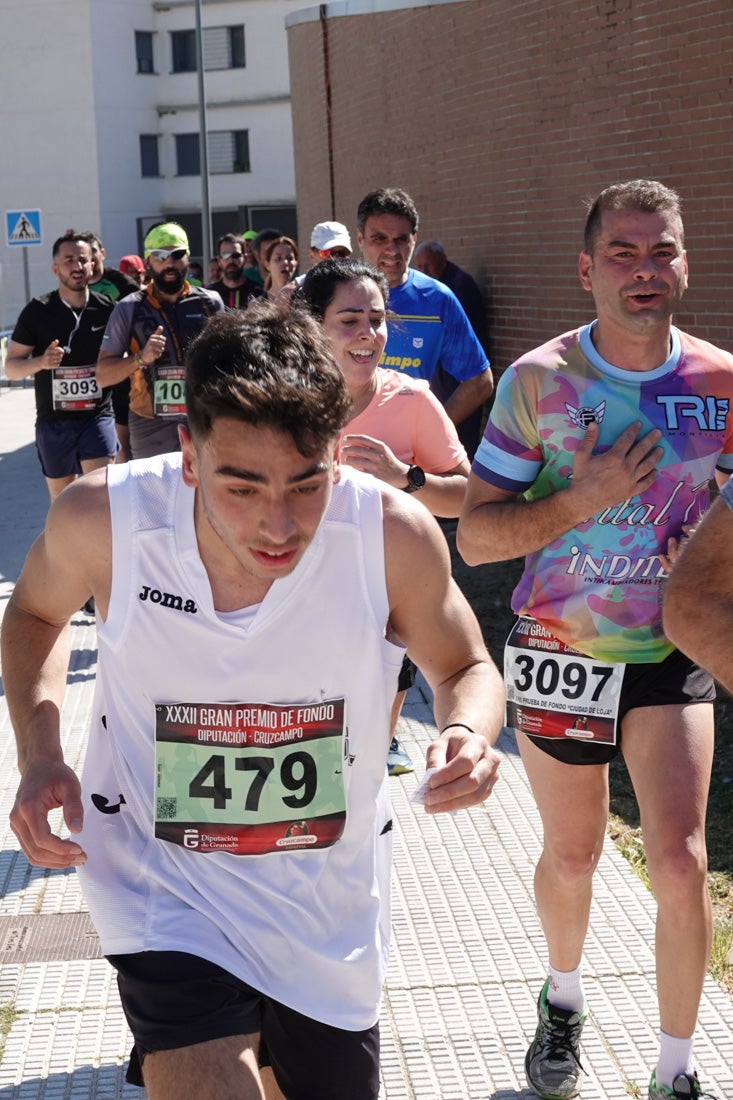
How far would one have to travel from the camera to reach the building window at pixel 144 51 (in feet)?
164

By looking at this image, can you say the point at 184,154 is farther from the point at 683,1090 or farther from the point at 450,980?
the point at 683,1090

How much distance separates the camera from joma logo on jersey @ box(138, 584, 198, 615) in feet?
8.38

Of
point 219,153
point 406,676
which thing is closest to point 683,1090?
point 406,676

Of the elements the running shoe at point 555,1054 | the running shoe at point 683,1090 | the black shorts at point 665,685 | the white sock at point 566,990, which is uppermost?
the black shorts at point 665,685

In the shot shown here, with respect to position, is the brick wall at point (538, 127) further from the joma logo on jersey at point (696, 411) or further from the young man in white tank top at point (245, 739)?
the young man in white tank top at point (245, 739)

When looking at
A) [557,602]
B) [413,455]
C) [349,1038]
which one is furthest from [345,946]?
[413,455]

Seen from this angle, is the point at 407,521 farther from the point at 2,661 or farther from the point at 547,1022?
the point at 547,1022

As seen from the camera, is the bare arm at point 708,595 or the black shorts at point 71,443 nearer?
the bare arm at point 708,595

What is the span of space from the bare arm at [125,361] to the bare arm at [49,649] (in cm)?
526

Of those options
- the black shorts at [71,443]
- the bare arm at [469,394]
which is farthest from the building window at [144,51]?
the bare arm at [469,394]

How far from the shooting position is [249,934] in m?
2.54

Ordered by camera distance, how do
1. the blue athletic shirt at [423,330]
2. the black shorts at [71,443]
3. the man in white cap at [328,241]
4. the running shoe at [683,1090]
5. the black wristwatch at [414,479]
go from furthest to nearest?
the black shorts at [71,443], the man in white cap at [328,241], the blue athletic shirt at [423,330], the black wristwatch at [414,479], the running shoe at [683,1090]

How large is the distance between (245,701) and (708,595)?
31.9 inches

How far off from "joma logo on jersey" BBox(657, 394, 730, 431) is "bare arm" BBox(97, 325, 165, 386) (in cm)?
484
